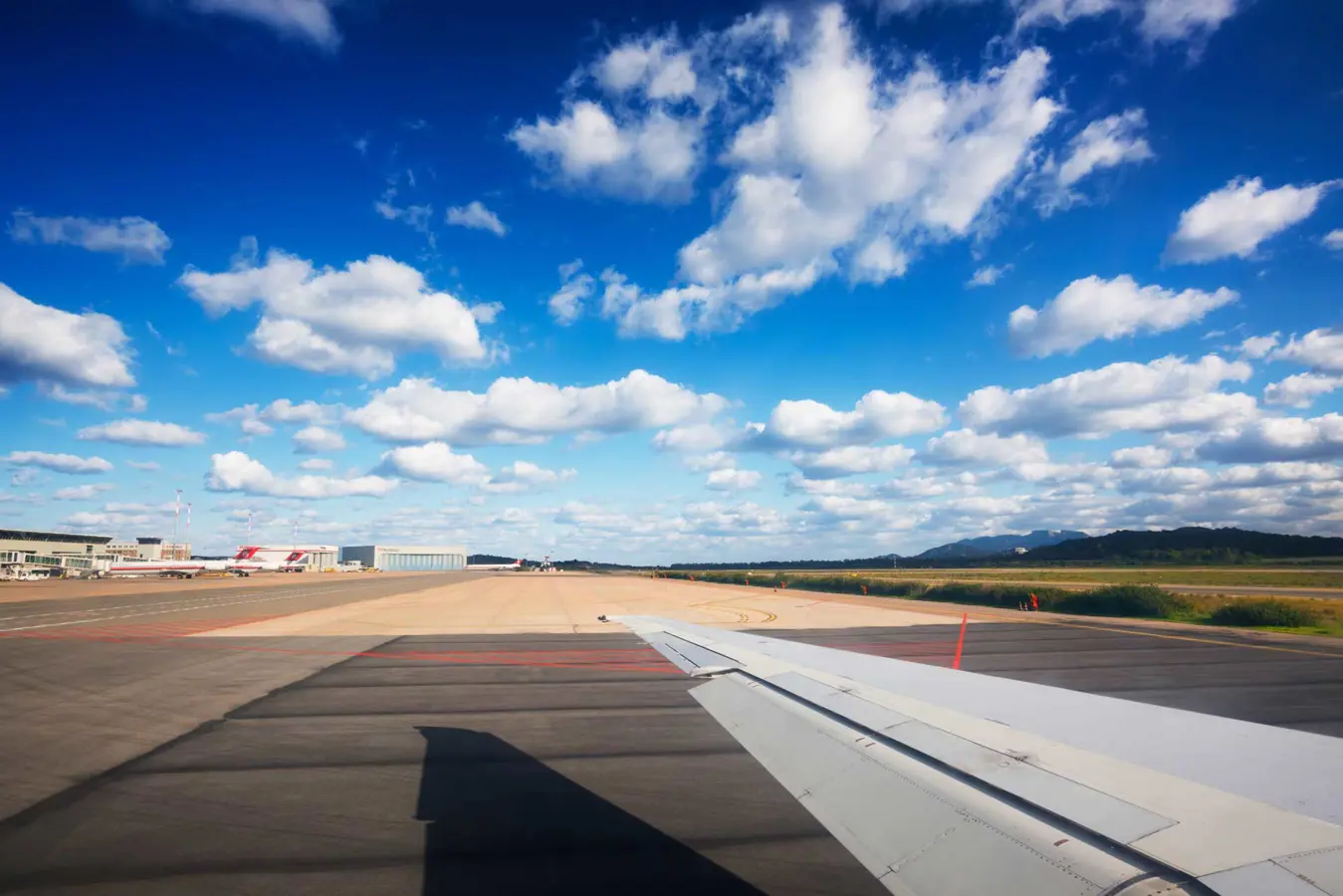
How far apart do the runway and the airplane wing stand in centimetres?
205

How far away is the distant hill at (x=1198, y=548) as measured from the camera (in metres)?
121

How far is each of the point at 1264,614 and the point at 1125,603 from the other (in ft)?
21.6

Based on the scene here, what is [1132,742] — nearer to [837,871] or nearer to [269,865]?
[837,871]

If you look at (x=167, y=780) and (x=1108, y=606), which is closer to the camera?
(x=167, y=780)

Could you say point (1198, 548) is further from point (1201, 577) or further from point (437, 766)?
point (437, 766)

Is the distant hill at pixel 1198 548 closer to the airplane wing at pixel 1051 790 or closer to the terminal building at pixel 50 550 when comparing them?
the airplane wing at pixel 1051 790

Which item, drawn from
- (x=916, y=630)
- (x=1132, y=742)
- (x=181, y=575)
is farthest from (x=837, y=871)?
(x=181, y=575)

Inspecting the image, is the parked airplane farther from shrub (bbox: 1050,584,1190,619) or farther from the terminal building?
shrub (bbox: 1050,584,1190,619)

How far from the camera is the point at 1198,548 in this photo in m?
131

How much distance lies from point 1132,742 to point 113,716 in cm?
1444

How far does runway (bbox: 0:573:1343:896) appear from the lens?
5.90 metres

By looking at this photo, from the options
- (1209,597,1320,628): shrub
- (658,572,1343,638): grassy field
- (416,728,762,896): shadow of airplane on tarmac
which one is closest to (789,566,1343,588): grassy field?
(658,572,1343,638): grassy field

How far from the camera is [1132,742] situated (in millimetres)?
3754

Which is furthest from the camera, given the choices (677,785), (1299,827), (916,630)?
(916,630)
